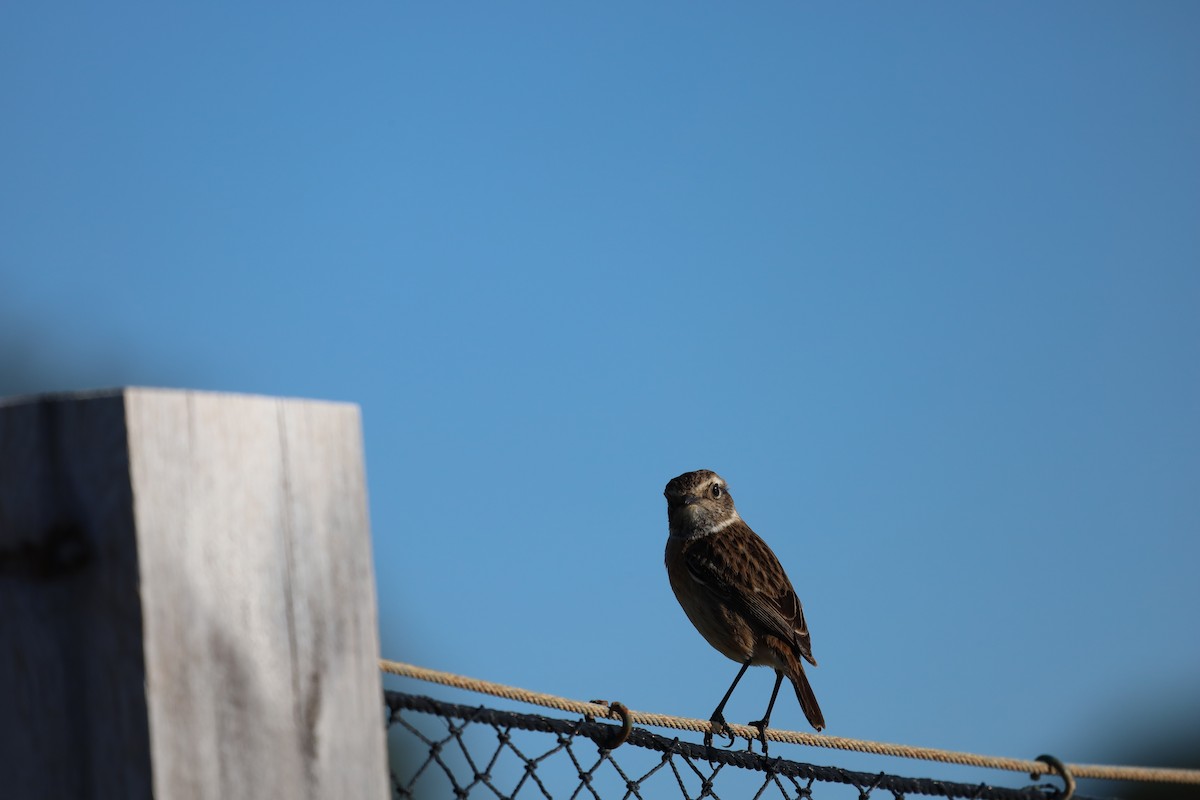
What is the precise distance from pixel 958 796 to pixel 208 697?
282 centimetres

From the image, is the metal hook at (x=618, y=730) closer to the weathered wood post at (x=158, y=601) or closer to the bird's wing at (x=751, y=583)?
the weathered wood post at (x=158, y=601)

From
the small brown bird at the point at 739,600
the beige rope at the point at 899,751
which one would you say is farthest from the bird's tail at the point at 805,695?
the beige rope at the point at 899,751

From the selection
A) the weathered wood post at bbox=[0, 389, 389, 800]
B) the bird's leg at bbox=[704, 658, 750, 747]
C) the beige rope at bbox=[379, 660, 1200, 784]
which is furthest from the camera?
the bird's leg at bbox=[704, 658, 750, 747]

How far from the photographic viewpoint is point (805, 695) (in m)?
6.39

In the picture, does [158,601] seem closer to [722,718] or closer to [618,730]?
[618,730]

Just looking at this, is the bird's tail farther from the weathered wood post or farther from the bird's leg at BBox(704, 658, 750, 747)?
the weathered wood post

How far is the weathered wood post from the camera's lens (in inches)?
57.3

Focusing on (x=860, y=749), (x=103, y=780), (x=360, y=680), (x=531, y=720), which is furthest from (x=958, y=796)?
(x=103, y=780)

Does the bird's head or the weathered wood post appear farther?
the bird's head

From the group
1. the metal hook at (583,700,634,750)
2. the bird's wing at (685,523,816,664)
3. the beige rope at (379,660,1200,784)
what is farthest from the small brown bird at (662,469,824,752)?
the metal hook at (583,700,634,750)

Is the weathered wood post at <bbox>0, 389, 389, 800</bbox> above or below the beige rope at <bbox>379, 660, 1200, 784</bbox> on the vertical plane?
above

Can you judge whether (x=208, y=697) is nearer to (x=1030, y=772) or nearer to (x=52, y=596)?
(x=52, y=596)

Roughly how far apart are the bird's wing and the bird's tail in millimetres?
95

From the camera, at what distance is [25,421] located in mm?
1505
